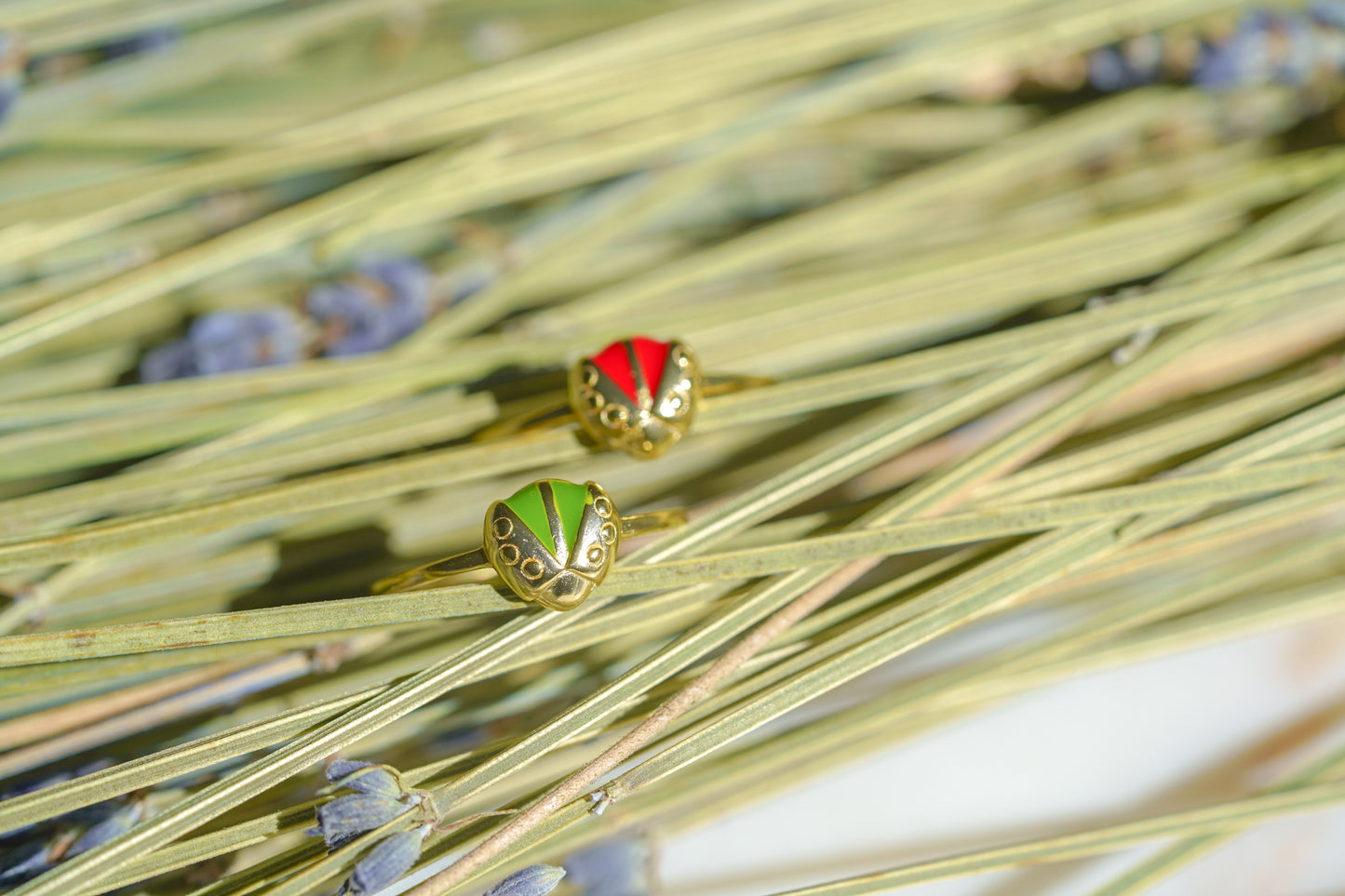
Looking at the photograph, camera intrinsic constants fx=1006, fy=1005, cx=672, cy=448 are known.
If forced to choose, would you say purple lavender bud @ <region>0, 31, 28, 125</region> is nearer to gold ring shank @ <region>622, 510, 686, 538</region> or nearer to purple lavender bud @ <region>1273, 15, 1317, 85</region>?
gold ring shank @ <region>622, 510, 686, 538</region>

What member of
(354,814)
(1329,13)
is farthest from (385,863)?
(1329,13)

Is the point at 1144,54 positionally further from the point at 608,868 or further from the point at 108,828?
the point at 108,828

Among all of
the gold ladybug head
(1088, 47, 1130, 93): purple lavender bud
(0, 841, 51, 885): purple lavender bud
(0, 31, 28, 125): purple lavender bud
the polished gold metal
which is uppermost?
(0, 31, 28, 125): purple lavender bud

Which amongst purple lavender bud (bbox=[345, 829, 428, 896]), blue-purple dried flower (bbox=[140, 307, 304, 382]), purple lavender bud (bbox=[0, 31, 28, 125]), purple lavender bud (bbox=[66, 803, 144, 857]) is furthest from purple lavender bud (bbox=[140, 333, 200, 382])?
purple lavender bud (bbox=[345, 829, 428, 896])

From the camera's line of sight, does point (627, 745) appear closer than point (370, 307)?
Yes

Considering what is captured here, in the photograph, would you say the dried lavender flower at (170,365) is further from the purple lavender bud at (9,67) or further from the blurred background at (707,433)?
the purple lavender bud at (9,67)

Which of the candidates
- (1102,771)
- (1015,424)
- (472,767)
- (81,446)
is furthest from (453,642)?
(1102,771)
